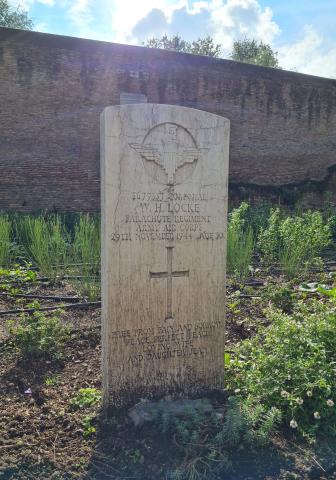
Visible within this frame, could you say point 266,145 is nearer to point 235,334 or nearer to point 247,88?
point 247,88

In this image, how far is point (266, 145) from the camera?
14805mm

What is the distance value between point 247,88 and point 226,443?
13075 millimetres

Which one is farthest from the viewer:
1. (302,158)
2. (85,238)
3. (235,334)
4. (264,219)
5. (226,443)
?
(302,158)

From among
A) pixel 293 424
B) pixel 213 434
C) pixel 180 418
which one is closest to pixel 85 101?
pixel 180 418

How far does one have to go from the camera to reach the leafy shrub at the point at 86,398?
2893mm

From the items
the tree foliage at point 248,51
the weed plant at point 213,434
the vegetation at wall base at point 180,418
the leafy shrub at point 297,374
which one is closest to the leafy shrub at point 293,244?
the vegetation at wall base at point 180,418

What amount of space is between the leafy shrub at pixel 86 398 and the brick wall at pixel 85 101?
9.27 m

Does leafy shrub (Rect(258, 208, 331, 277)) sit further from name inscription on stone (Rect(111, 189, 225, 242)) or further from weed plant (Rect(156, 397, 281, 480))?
weed plant (Rect(156, 397, 281, 480))

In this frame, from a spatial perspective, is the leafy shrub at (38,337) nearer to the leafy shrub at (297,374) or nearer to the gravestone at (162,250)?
the gravestone at (162,250)

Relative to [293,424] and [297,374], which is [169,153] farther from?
[293,424]

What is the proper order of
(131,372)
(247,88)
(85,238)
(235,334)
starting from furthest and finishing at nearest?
(247,88) < (85,238) < (235,334) < (131,372)

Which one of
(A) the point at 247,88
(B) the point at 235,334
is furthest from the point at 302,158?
(B) the point at 235,334

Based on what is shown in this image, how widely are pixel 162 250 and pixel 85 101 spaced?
32.3 ft

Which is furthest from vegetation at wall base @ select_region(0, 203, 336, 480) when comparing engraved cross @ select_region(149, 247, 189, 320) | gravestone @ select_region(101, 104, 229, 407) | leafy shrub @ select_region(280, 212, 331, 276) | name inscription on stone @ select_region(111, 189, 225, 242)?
leafy shrub @ select_region(280, 212, 331, 276)
